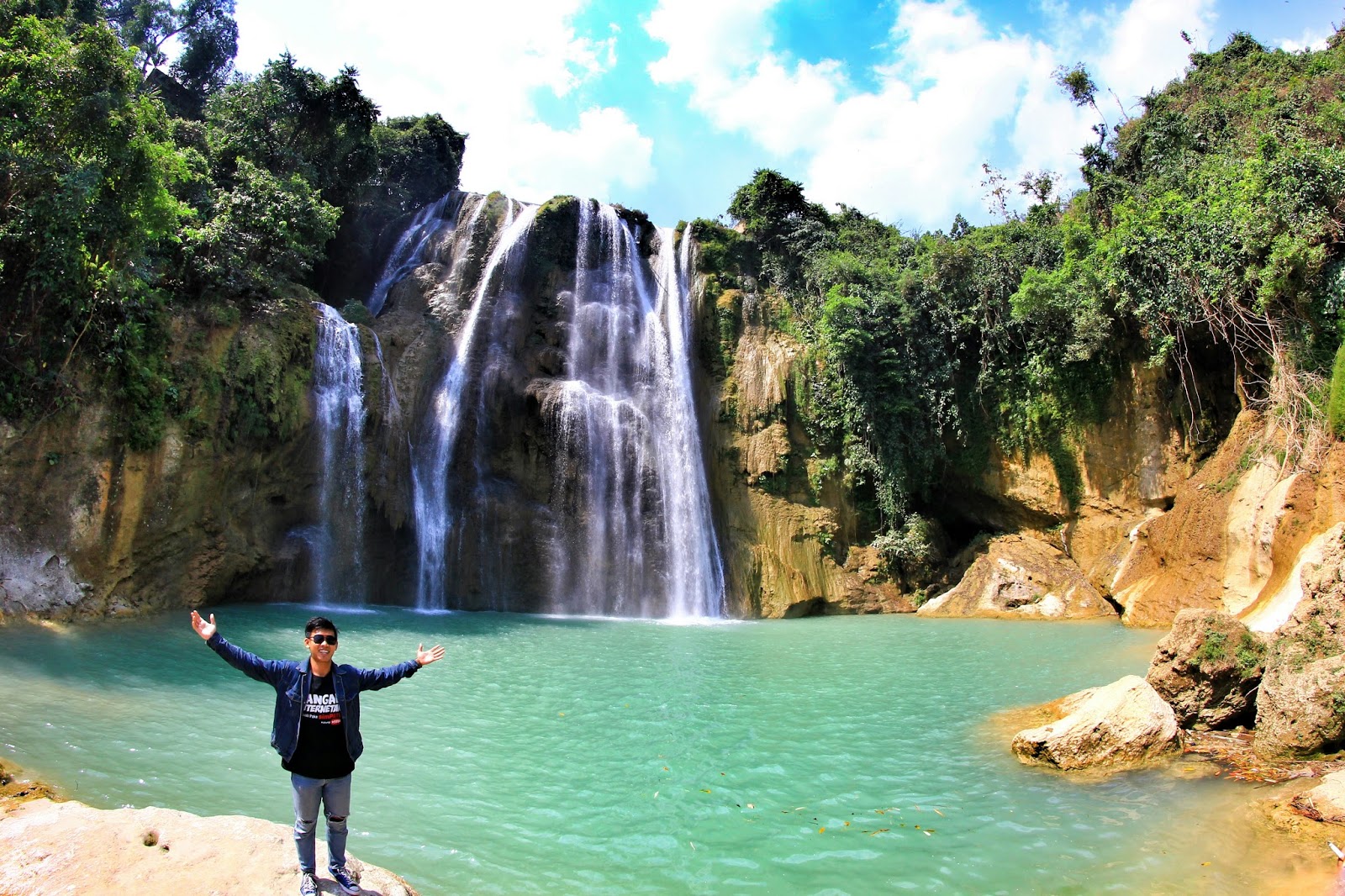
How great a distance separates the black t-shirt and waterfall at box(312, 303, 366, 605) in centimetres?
1619

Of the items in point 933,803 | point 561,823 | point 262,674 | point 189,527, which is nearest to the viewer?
point 262,674

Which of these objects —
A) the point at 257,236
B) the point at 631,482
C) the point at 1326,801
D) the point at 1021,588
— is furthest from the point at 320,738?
the point at 1021,588

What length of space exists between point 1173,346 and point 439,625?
18742mm

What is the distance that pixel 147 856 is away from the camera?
3.82 metres

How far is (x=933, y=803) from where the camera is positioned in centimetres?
620

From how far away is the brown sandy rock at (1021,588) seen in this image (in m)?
19.5

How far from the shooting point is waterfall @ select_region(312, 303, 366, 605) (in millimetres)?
18969

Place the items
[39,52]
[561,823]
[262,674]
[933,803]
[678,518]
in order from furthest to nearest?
[678,518] → [39,52] → [933,803] → [561,823] → [262,674]

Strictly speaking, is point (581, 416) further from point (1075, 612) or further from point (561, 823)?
point (561, 823)

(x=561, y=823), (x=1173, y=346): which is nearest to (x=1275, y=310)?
(x=1173, y=346)

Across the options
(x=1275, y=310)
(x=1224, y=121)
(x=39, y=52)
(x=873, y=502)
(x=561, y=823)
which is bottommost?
(x=561, y=823)

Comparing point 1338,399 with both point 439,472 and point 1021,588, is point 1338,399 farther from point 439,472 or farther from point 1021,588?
point 439,472

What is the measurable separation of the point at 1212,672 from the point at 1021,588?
13340mm

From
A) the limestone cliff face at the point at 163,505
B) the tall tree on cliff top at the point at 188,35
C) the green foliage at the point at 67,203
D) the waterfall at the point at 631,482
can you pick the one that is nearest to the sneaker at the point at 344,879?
the limestone cliff face at the point at 163,505
